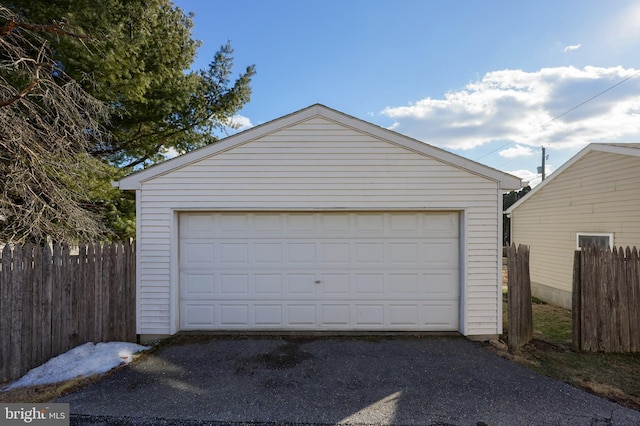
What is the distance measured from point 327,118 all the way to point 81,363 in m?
5.63

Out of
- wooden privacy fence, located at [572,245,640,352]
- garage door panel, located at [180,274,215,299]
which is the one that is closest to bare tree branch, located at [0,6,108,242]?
garage door panel, located at [180,274,215,299]

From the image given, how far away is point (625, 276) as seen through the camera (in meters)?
5.01

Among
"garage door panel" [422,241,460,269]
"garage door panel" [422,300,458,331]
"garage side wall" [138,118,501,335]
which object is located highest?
"garage side wall" [138,118,501,335]

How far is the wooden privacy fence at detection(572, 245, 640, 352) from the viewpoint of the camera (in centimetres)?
499

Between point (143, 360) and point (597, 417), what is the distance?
587cm

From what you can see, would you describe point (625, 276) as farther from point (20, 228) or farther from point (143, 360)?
point (20, 228)

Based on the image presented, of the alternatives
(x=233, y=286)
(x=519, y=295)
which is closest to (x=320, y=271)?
(x=233, y=286)

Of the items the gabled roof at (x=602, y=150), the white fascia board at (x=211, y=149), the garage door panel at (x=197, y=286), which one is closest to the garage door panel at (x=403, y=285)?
the garage door panel at (x=197, y=286)

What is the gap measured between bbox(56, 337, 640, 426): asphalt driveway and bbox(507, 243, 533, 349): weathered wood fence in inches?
29.9

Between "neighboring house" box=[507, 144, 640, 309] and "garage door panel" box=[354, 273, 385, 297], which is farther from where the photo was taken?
"neighboring house" box=[507, 144, 640, 309]

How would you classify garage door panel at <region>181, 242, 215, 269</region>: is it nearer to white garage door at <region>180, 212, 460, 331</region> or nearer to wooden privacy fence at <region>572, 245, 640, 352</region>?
white garage door at <region>180, 212, 460, 331</region>

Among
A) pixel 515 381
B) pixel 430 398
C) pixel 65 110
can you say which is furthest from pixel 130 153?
pixel 515 381

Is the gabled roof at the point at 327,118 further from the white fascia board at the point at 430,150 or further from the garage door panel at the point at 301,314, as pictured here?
the garage door panel at the point at 301,314

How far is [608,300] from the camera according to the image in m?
5.03
